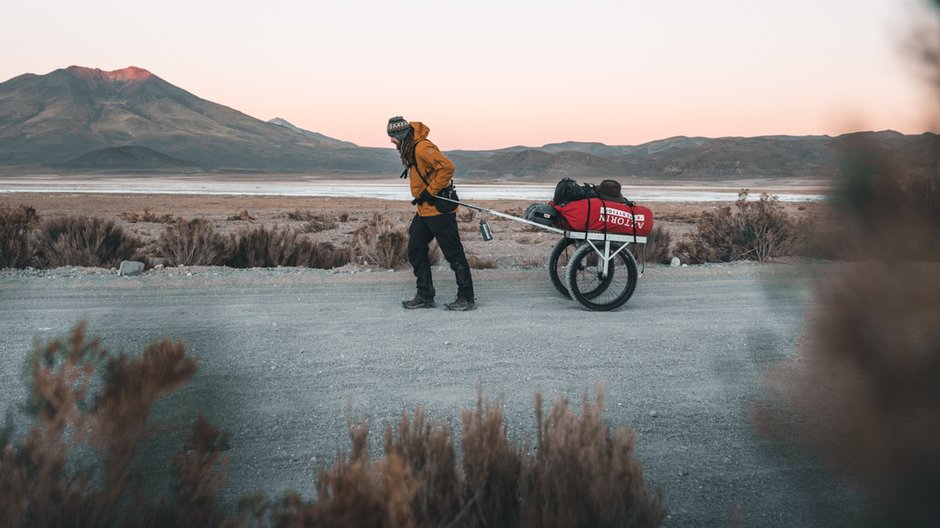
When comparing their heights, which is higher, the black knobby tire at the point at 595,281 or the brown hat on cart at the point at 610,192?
the brown hat on cart at the point at 610,192

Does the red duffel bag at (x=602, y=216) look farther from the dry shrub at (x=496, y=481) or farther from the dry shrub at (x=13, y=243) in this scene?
the dry shrub at (x=13, y=243)

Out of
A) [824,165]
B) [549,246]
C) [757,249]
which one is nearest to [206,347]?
[824,165]

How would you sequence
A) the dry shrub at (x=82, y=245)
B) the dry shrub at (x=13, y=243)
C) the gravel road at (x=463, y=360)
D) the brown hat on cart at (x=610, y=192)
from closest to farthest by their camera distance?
the gravel road at (x=463, y=360) → the brown hat on cart at (x=610, y=192) → the dry shrub at (x=13, y=243) → the dry shrub at (x=82, y=245)

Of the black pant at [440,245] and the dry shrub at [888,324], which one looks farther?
the black pant at [440,245]

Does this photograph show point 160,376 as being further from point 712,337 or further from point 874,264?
point 712,337

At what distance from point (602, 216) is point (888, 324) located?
6478 millimetres

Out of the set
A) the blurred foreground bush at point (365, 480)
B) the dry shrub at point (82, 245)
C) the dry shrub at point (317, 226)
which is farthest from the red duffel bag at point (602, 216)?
the dry shrub at point (317, 226)

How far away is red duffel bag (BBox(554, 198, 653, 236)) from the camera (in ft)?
28.3

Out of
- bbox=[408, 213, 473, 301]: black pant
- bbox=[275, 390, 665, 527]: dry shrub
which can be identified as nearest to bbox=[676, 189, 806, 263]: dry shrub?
bbox=[408, 213, 473, 301]: black pant

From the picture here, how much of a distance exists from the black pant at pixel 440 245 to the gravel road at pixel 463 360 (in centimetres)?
34

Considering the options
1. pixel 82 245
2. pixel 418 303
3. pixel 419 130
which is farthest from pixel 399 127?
pixel 82 245

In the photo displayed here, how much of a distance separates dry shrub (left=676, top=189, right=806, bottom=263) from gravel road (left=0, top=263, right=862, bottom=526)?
4515 mm

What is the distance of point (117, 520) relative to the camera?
2930 mm

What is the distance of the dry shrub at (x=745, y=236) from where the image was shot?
15.4 metres
